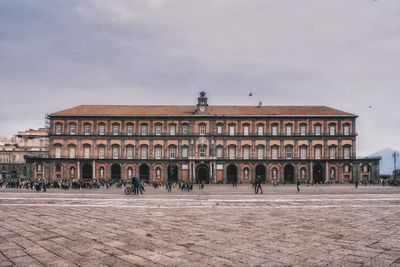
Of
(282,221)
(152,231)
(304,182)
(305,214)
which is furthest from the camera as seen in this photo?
(304,182)

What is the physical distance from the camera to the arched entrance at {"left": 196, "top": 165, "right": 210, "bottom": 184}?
5244 cm

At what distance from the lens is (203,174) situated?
53.5 meters

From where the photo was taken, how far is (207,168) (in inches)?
2069

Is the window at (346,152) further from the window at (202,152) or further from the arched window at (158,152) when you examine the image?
the arched window at (158,152)

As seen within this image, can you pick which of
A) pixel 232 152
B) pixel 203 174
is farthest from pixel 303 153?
pixel 203 174

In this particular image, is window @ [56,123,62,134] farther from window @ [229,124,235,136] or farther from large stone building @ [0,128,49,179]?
window @ [229,124,235,136]

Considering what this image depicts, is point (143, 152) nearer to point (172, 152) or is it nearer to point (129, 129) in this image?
point (129, 129)

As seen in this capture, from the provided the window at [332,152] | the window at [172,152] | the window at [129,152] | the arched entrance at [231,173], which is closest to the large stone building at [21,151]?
the window at [129,152]

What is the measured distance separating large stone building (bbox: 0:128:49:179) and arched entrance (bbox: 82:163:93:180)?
21.2 meters

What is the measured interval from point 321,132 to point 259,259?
49.8m

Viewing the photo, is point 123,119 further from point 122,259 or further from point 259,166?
point 122,259

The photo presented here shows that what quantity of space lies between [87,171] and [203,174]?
654 inches

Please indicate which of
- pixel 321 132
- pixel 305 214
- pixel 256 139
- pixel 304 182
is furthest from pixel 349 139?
pixel 305 214

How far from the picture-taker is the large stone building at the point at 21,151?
2872 inches
